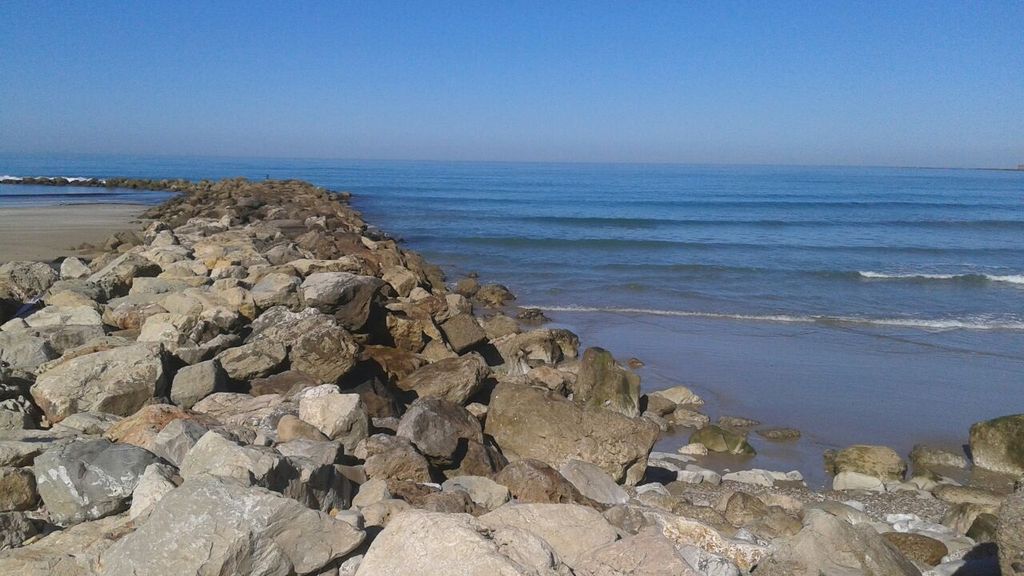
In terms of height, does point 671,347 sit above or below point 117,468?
below

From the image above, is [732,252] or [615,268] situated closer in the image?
[615,268]

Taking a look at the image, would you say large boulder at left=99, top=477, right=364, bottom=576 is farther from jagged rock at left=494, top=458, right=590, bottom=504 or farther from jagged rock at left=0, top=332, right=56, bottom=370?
jagged rock at left=0, top=332, right=56, bottom=370

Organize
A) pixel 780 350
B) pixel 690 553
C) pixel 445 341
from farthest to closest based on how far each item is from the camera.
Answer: pixel 780 350, pixel 445 341, pixel 690 553

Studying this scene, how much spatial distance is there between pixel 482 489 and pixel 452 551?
1.97 metres

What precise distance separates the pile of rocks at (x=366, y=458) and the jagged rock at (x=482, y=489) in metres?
0.02

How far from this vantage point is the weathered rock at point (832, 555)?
405 cm

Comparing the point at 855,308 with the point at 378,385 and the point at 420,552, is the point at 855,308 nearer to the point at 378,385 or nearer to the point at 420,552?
the point at 378,385

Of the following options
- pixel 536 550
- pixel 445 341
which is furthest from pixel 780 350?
pixel 536 550

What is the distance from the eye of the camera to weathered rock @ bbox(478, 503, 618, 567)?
3.95 metres

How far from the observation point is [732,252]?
23.9 m

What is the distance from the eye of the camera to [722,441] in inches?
308

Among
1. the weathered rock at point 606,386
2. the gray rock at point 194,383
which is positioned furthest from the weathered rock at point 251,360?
the weathered rock at point 606,386

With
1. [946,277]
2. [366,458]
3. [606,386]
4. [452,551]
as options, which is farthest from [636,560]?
[946,277]

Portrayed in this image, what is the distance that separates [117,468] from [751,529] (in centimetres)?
449
